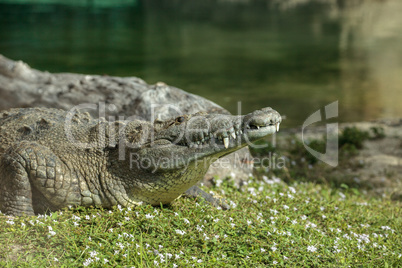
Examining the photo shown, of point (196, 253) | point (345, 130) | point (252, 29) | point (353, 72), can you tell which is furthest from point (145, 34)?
point (196, 253)

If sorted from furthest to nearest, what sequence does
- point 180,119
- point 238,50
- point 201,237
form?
1. point 238,50
2. point 180,119
3. point 201,237

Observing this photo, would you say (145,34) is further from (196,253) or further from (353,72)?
(196,253)

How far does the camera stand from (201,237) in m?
3.81

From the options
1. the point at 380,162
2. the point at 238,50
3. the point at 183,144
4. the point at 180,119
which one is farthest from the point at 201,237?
the point at 238,50

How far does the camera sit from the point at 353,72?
16047mm

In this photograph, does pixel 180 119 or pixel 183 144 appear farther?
pixel 180 119

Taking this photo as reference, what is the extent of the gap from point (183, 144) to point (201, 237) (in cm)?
82

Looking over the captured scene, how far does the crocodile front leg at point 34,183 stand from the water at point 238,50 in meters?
6.96

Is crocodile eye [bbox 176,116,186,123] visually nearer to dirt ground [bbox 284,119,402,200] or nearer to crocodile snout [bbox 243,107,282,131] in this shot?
crocodile snout [bbox 243,107,282,131]

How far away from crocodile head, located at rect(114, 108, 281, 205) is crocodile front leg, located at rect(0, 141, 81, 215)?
1.97ft

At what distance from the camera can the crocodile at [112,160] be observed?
3.90 metres

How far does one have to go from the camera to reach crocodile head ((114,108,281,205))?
374 cm
